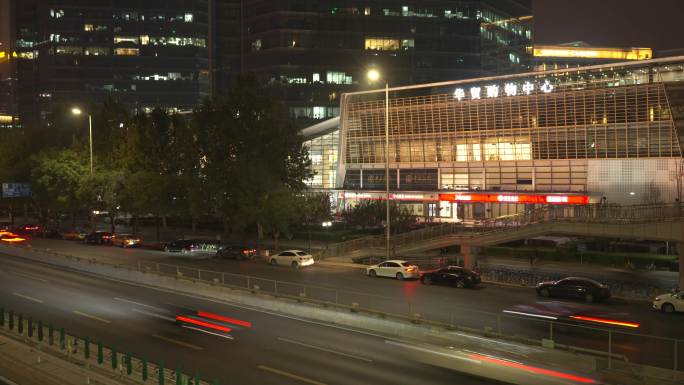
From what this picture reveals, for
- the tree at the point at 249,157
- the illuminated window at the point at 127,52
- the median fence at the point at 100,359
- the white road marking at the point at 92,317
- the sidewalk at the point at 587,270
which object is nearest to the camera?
the median fence at the point at 100,359

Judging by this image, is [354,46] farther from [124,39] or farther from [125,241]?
[125,241]

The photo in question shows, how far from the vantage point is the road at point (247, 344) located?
1992 centimetres

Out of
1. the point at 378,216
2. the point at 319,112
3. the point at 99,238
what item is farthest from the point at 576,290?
the point at 319,112

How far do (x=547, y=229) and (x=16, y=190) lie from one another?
6987 cm

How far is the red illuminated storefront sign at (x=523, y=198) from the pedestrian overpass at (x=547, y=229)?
22901 millimetres

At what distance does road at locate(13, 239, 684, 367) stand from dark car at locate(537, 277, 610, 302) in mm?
673

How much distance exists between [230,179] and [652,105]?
42.5 meters

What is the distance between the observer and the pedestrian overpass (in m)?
38.1

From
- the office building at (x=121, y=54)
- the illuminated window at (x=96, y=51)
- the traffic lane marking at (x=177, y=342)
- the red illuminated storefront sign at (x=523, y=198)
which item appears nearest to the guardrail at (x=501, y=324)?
the traffic lane marking at (x=177, y=342)

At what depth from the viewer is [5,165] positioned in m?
88.0

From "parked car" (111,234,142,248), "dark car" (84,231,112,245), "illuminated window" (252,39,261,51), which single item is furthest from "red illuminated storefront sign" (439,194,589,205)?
"illuminated window" (252,39,261,51)

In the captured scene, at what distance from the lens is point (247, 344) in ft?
79.0

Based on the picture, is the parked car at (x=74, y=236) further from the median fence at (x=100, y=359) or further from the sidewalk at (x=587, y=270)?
the median fence at (x=100, y=359)

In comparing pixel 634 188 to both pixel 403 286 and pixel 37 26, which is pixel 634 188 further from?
pixel 37 26
